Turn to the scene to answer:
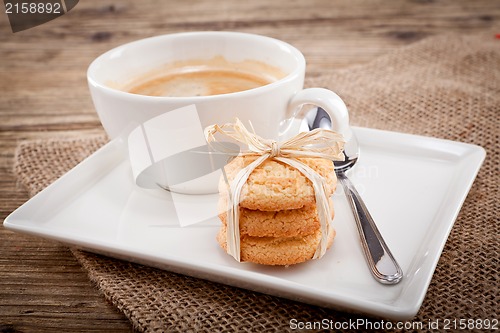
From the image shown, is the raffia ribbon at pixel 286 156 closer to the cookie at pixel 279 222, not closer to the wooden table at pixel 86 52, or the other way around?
the cookie at pixel 279 222

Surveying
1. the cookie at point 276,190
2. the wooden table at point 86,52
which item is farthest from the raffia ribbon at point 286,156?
the wooden table at point 86,52

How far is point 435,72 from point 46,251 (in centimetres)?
141

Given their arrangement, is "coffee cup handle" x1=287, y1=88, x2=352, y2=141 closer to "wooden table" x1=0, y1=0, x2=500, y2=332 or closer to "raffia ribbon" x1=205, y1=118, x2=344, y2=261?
"raffia ribbon" x1=205, y1=118, x2=344, y2=261

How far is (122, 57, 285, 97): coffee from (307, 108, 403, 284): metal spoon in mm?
276

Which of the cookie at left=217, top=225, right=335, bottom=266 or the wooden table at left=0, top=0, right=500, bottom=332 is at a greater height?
the cookie at left=217, top=225, right=335, bottom=266

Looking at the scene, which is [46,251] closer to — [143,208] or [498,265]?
[143,208]

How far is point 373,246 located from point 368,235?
1.6 inches

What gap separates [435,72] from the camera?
6.47 ft

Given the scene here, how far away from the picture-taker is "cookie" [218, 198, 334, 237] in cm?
98

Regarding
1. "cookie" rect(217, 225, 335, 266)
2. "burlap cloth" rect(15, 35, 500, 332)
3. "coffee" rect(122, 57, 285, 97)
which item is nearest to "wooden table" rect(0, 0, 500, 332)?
"burlap cloth" rect(15, 35, 500, 332)

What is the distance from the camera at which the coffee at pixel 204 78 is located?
4.79ft

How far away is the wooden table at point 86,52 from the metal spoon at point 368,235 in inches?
17.4

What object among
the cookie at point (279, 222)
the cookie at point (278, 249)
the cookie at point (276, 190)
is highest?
the cookie at point (276, 190)

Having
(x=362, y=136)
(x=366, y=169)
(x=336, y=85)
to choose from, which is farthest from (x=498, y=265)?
(x=336, y=85)
